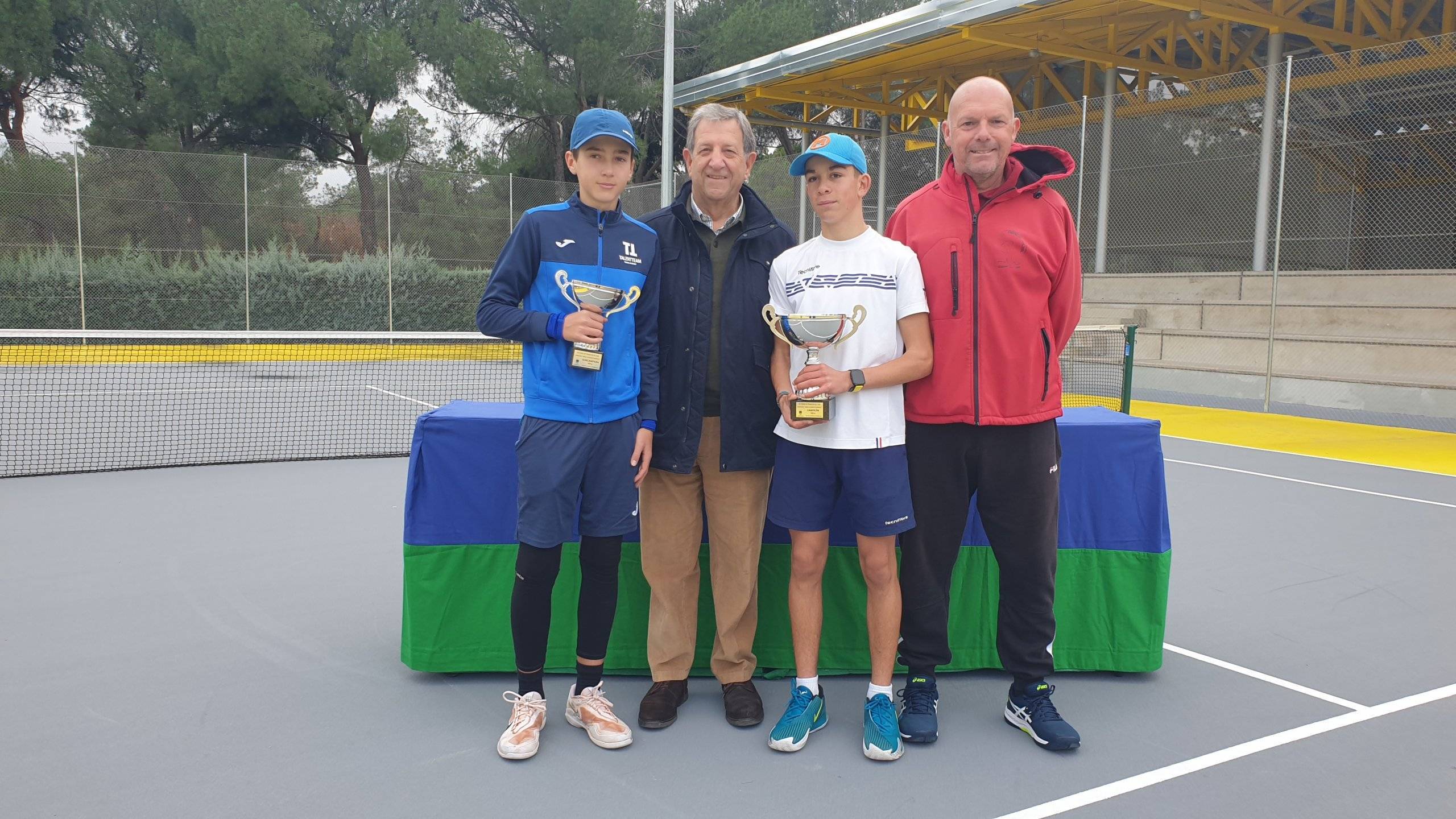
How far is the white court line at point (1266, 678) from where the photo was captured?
3270 millimetres

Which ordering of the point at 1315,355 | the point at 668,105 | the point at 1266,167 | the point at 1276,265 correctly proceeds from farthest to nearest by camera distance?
1. the point at 668,105
2. the point at 1266,167
3. the point at 1315,355
4. the point at 1276,265

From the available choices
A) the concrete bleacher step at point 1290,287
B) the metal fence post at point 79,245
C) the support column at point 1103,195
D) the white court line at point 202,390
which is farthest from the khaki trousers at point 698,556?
the metal fence post at point 79,245

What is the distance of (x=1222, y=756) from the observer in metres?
2.90

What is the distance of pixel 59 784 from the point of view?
103 inches

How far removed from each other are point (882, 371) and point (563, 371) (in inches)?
35.8

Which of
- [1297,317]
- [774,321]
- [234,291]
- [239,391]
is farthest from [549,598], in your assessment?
[234,291]

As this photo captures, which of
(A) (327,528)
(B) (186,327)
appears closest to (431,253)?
(B) (186,327)

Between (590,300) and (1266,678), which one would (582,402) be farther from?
(1266,678)

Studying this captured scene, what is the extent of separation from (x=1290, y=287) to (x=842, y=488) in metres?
12.1

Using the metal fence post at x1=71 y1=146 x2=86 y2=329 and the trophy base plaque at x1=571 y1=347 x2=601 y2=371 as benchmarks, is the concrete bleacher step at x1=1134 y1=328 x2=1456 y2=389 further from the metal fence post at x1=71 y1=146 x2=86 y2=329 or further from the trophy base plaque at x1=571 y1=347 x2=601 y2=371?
the metal fence post at x1=71 y1=146 x2=86 y2=329

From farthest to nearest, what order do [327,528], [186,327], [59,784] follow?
[186,327]
[327,528]
[59,784]

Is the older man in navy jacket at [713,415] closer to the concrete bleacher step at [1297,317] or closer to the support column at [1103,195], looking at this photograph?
the concrete bleacher step at [1297,317]

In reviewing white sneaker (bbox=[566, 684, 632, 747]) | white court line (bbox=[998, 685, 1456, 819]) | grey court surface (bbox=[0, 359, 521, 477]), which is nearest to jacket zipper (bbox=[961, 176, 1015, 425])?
white court line (bbox=[998, 685, 1456, 819])

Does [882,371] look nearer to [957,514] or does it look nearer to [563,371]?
[957,514]
